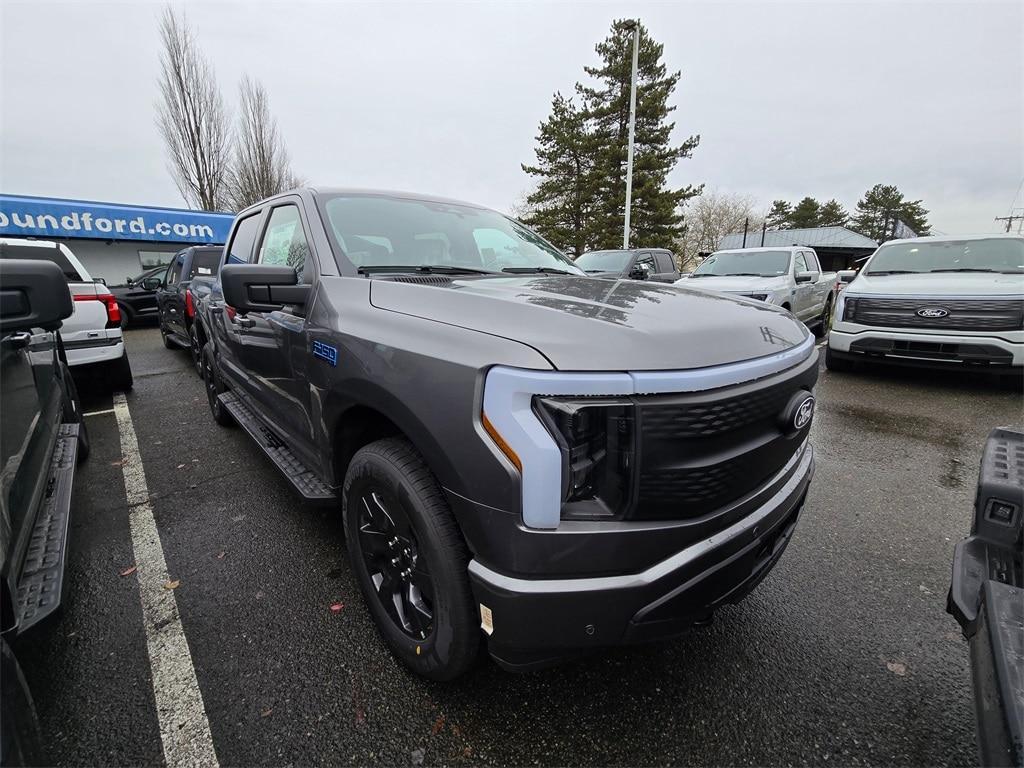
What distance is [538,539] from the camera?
4.19ft

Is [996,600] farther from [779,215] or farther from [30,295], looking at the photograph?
[779,215]

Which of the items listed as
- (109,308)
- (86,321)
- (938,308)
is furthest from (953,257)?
(86,321)

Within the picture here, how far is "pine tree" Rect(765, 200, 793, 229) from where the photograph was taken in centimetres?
6200

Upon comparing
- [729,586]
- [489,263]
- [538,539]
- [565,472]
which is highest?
[489,263]

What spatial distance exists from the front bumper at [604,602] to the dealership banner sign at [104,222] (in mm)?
18150

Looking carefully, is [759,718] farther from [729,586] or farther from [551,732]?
[551,732]

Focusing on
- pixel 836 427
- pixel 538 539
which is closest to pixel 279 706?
pixel 538 539

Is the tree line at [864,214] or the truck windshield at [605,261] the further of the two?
the tree line at [864,214]

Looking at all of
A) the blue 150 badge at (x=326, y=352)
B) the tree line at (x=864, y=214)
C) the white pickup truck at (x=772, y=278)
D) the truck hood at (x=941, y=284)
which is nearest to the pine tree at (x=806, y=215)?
the tree line at (x=864, y=214)

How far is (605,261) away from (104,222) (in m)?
18.6

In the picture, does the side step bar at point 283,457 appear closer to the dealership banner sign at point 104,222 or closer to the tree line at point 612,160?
the dealership banner sign at point 104,222

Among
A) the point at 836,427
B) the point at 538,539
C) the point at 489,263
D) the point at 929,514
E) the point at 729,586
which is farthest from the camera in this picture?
the point at 836,427

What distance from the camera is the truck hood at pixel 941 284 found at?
5.32 metres

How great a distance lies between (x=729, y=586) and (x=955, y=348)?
19.4 feet
